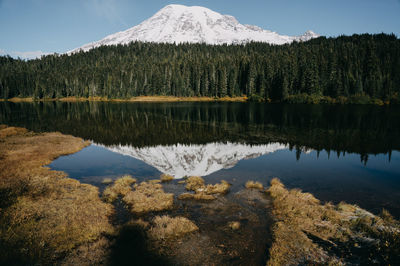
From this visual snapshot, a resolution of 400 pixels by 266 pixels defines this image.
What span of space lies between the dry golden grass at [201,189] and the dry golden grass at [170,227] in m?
3.46

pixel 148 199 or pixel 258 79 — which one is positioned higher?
pixel 258 79

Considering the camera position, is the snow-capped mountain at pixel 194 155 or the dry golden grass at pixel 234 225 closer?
the dry golden grass at pixel 234 225

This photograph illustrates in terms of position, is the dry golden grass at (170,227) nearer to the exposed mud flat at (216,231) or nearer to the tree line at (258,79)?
the exposed mud flat at (216,231)

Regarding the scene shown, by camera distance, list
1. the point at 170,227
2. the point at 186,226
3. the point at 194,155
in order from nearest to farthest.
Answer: the point at 170,227 → the point at 186,226 → the point at 194,155

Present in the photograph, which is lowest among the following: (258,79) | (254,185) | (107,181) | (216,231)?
(107,181)

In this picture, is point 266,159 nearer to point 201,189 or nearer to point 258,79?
point 201,189

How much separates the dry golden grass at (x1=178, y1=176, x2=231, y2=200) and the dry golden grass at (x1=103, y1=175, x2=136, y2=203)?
4.39m

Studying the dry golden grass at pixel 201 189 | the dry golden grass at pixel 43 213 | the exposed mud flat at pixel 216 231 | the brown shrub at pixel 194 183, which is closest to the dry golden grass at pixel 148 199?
the exposed mud flat at pixel 216 231

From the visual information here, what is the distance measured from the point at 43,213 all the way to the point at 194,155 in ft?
56.0

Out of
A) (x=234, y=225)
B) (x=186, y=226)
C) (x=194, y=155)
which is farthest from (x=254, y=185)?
(x=194, y=155)

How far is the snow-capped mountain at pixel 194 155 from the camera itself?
23.1 meters

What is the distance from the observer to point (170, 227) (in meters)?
11.9

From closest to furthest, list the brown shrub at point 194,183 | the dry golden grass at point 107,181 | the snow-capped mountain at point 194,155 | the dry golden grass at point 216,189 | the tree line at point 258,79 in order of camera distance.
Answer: the dry golden grass at point 216,189
the brown shrub at point 194,183
the dry golden grass at point 107,181
the snow-capped mountain at point 194,155
the tree line at point 258,79

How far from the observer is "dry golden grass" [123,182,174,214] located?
47.5ft
